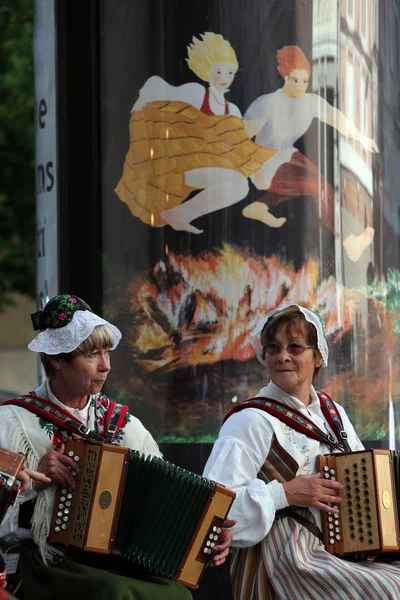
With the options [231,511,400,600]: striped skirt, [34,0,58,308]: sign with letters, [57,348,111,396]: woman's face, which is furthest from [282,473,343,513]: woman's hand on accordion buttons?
[34,0,58,308]: sign with letters

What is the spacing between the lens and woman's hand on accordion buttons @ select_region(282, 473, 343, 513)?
4688 mm

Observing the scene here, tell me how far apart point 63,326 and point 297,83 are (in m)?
2.37

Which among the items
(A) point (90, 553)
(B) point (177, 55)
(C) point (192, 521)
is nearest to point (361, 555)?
(C) point (192, 521)

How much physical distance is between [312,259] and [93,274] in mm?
1305

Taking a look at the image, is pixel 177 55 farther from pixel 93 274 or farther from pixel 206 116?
pixel 93 274

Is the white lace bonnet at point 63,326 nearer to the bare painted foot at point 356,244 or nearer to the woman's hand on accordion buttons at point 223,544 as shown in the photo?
the woman's hand on accordion buttons at point 223,544

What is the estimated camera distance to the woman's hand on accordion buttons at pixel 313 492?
469 cm

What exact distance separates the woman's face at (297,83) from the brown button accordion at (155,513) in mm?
2663

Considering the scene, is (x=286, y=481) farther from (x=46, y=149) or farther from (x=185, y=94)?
(x=46, y=149)

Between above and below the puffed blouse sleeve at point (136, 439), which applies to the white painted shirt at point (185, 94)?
above

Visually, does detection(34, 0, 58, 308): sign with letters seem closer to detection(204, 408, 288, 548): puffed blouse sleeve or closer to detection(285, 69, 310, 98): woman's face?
detection(285, 69, 310, 98): woman's face

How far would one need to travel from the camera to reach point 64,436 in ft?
15.3

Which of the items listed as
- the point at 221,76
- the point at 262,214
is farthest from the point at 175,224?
the point at 221,76

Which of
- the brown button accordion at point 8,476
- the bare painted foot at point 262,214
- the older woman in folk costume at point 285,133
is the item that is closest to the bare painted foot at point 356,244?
the older woman in folk costume at point 285,133
